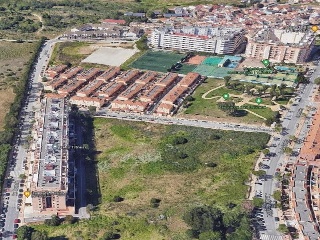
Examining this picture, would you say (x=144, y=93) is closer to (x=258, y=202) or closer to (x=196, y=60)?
(x=196, y=60)

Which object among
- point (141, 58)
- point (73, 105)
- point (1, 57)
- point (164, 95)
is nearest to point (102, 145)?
point (73, 105)

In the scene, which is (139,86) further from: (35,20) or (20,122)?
(35,20)

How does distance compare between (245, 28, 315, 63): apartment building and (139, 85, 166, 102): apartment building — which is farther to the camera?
(245, 28, 315, 63): apartment building

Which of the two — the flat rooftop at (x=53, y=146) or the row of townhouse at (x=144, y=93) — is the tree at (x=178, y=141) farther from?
the flat rooftop at (x=53, y=146)

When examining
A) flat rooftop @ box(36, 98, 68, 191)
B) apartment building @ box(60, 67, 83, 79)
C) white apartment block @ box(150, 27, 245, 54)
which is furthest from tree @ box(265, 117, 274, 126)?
Answer: apartment building @ box(60, 67, 83, 79)

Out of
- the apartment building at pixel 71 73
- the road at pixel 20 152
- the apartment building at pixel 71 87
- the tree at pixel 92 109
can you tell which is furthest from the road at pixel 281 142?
the apartment building at pixel 71 73

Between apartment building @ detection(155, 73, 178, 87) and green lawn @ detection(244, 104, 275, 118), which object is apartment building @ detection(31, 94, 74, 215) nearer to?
apartment building @ detection(155, 73, 178, 87)

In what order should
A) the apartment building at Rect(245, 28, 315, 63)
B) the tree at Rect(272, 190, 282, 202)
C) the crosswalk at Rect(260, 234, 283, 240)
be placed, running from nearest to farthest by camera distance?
the crosswalk at Rect(260, 234, 283, 240) < the tree at Rect(272, 190, 282, 202) < the apartment building at Rect(245, 28, 315, 63)
